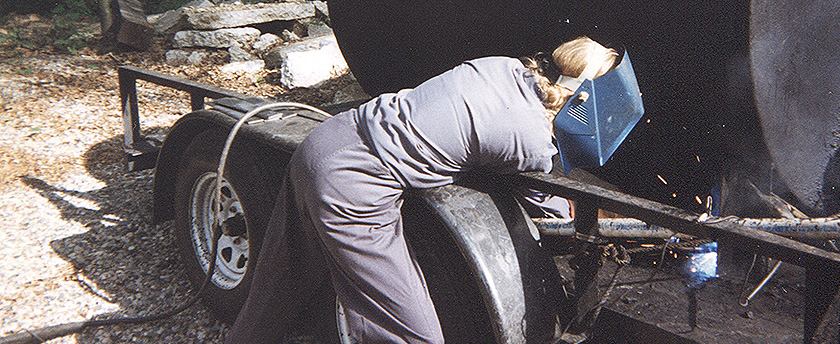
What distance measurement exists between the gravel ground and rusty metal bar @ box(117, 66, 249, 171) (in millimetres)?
377

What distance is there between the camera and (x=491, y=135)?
194cm

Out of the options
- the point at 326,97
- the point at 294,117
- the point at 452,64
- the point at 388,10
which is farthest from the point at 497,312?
the point at 326,97

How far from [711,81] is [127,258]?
3517mm

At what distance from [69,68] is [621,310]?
22.9 ft

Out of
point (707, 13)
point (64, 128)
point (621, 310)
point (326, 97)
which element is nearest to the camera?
point (621, 310)

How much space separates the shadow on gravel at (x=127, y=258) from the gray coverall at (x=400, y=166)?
4.56ft

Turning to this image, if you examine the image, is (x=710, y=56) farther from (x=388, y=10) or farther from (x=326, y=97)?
(x=326, y=97)

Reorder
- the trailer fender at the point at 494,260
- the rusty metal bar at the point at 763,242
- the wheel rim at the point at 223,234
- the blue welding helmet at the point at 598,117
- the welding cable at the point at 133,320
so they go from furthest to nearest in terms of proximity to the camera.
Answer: the wheel rim at the point at 223,234 → the welding cable at the point at 133,320 → the blue welding helmet at the point at 598,117 → the trailer fender at the point at 494,260 → the rusty metal bar at the point at 763,242

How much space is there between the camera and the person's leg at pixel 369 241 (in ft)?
6.50

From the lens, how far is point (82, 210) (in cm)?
417

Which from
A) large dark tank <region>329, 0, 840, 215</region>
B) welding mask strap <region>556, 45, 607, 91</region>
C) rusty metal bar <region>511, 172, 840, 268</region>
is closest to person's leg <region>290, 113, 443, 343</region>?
rusty metal bar <region>511, 172, 840, 268</region>

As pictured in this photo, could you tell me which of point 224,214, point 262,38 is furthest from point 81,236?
point 262,38

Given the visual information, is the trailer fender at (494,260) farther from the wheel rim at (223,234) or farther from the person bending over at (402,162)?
the wheel rim at (223,234)

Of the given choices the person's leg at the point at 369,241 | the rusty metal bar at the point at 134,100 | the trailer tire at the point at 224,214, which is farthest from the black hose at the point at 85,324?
the rusty metal bar at the point at 134,100
